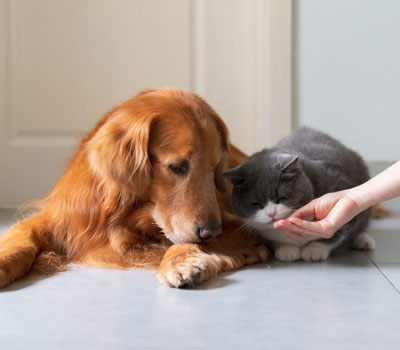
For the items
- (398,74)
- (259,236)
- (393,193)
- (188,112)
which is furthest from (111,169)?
(398,74)

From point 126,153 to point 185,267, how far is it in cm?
41

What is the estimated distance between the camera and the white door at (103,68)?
3178 millimetres

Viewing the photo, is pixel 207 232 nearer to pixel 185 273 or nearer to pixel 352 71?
pixel 185 273

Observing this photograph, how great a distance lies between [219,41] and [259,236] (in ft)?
4.87

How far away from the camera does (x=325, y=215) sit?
1.78 meters

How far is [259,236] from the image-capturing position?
2084 millimetres

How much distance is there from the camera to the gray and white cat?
1891mm

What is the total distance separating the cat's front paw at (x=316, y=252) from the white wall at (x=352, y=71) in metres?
1.32

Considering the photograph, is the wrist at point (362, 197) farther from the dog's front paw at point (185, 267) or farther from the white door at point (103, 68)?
the white door at point (103, 68)

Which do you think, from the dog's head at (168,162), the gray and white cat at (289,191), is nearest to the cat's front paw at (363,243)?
the gray and white cat at (289,191)

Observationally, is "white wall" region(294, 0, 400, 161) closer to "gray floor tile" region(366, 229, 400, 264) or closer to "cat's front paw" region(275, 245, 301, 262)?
"gray floor tile" region(366, 229, 400, 264)

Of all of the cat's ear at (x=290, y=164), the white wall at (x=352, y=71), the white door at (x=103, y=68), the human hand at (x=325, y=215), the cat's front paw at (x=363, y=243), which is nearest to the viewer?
the human hand at (x=325, y=215)

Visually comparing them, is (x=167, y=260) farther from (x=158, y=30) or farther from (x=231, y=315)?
(x=158, y=30)

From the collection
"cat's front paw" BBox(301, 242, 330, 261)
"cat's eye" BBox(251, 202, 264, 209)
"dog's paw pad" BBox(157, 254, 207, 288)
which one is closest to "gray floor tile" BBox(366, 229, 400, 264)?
"cat's front paw" BBox(301, 242, 330, 261)
